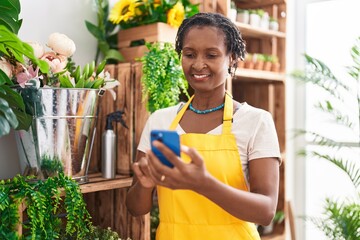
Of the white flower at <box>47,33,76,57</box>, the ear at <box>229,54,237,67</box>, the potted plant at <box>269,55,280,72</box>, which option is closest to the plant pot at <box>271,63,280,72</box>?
the potted plant at <box>269,55,280,72</box>

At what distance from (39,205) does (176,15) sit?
3.63 ft

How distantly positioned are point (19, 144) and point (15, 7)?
1.75 feet

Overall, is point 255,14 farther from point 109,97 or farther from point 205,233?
point 205,233

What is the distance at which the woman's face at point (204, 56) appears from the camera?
1451 millimetres

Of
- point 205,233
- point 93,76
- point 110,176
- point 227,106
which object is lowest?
point 205,233

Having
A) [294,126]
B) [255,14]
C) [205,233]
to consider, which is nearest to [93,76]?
[205,233]

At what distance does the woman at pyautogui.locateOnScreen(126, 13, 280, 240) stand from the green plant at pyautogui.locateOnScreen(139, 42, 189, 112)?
0.37m

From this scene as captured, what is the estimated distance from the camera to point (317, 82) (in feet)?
8.48

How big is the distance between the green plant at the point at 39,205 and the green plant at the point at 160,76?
537 millimetres

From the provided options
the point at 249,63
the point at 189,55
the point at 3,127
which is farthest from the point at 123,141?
the point at 249,63

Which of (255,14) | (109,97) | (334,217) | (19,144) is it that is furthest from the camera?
(255,14)

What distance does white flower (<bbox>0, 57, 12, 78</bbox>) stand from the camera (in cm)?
158

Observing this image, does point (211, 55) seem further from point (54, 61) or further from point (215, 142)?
point (54, 61)

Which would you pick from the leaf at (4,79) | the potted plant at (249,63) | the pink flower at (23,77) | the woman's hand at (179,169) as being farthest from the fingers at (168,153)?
the potted plant at (249,63)
